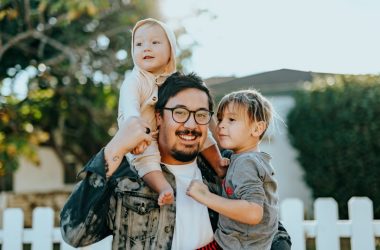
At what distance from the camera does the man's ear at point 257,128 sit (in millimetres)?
2334

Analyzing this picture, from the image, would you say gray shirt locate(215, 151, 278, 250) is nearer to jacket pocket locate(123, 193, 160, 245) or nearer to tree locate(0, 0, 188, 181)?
jacket pocket locate(123, 193, 160, 245)

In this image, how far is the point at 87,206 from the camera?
88.6 inches

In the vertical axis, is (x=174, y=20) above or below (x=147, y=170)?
above

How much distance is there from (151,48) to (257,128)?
0.60 meters

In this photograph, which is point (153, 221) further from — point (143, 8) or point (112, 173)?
point (143, 8)

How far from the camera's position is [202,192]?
85.4 inches

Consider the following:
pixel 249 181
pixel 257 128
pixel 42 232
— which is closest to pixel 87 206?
pixel 249 181

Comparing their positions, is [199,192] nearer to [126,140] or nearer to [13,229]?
[126,140]

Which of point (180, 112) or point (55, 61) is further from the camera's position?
point (55, 61)

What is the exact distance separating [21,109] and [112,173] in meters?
8.42

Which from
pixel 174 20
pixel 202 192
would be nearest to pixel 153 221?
pixel 202 192

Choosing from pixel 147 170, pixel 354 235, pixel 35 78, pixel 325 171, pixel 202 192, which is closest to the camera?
pixel 202 192

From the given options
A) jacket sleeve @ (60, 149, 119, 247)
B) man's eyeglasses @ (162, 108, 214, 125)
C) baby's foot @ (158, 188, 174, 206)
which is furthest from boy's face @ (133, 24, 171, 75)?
baby's foot @ (158, 188, 174, 206)

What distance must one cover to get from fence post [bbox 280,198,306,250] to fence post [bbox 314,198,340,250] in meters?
0.14
